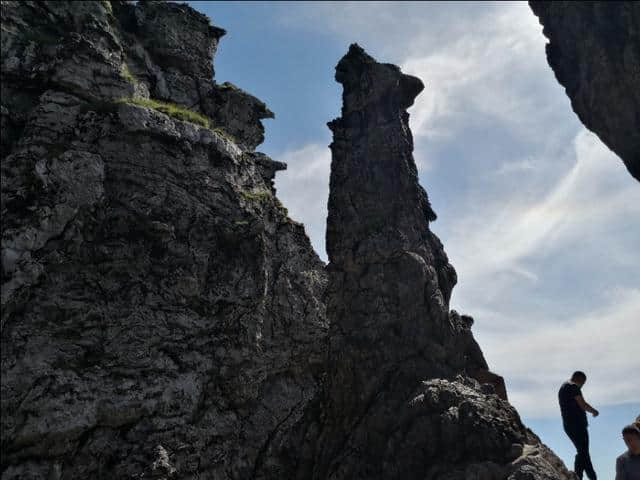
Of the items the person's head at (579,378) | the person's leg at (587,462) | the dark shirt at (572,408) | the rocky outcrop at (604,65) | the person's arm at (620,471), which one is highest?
the rocky outcrop at (604,65)

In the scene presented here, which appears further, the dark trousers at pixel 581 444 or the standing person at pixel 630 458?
the dark trousers at pixel 581 444

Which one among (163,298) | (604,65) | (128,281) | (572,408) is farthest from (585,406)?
(604,65)

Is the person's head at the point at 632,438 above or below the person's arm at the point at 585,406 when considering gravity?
below

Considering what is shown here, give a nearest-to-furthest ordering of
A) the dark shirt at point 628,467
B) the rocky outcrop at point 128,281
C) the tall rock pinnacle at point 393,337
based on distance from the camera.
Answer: the dark shirt at point 628,467 → the rocky outcrop at point 128,281 → the tall rock pinnacle at point 393,337

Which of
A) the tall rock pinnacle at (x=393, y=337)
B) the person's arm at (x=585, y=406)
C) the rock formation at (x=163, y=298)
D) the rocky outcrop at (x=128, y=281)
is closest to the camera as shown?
the rocky outcrop at (x=128, y=281)

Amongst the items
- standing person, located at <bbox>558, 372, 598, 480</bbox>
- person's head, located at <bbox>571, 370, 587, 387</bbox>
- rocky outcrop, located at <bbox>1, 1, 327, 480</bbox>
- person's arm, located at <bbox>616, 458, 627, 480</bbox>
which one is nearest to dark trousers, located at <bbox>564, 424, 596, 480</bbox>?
standing person, located at <bbox>558, 372, 598, 480</bbox>

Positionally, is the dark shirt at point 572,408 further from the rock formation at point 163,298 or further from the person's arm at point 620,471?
the person's arm at point 620,471

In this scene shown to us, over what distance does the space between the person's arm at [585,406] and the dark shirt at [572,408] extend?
21cm

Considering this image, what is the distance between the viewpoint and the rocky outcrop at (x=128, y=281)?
14508 millimetres

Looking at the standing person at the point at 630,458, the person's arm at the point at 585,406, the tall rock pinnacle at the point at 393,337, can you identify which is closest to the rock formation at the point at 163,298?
the tall rock pinnacle at the point at 393,337

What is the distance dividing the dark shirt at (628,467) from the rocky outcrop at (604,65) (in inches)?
927

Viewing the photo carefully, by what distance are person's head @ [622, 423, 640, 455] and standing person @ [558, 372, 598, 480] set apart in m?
6.69

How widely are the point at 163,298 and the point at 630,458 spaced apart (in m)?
15.0

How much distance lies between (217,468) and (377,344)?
54.1 feet
